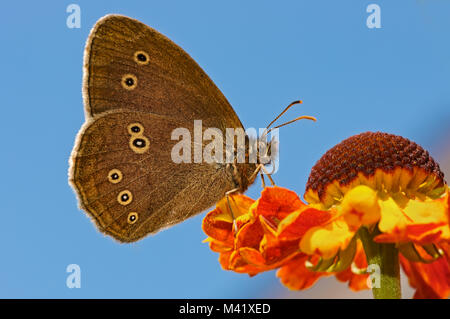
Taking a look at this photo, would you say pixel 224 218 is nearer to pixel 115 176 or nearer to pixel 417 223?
pixel 115 176

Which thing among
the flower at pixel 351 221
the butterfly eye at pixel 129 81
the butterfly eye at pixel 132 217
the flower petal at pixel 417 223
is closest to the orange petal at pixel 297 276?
the flower at pixel 351 221

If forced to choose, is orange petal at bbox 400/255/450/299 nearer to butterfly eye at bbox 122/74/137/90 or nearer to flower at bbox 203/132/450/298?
flower at bbox 203/132/450/298

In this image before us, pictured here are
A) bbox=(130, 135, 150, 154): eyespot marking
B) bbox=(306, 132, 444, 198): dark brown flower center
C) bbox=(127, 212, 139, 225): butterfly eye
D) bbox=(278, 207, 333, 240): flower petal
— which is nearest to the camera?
bbox=(278, 207, 333, 240): flower petal

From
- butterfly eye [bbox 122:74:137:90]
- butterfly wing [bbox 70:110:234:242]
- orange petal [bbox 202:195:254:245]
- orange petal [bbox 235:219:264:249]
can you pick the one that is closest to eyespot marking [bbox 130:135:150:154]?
butterfly wing [bbox 70:110:234:242]

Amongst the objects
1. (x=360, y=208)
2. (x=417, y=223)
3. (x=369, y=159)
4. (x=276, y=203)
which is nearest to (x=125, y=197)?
(x=276, y=203)

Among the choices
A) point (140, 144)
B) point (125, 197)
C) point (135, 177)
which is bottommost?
point (125, 197)

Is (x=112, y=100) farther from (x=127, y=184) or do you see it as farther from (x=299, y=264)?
(x=299, y=264)
